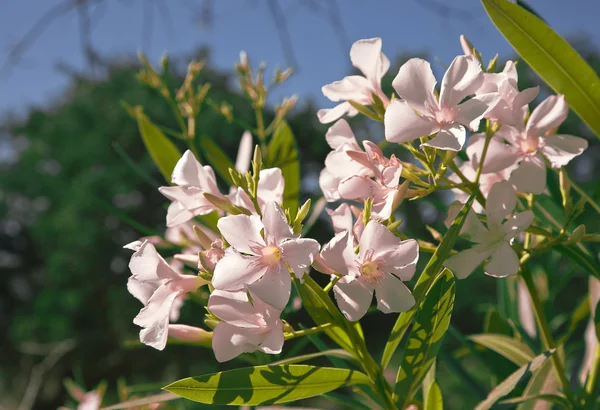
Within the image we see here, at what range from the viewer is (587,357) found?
0.66m

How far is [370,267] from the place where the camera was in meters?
0.34

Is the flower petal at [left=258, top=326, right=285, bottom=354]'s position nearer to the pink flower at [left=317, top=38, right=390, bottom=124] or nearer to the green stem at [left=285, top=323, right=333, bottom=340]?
the green stem at [left=285, top=323, right=333, bottom=340]

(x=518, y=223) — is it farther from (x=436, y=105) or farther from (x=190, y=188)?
(x=190, y=188)

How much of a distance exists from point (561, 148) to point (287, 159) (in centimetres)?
32

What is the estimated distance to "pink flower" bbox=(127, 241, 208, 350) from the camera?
349mm

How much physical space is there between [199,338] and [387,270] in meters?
0.14

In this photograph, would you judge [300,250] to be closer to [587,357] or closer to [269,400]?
[269,400]

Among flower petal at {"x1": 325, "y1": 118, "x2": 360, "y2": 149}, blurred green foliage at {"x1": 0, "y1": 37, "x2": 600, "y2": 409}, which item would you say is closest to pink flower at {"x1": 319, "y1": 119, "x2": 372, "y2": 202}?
flower petal at {"x1": 325, "y1": 118, "x2": 360, "y2": 149}

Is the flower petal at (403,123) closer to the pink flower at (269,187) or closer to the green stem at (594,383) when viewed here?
the pink flower at (269,187)

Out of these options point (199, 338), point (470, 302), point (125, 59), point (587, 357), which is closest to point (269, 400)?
point (199, 338)

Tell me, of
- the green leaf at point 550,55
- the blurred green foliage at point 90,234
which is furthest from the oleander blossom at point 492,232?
the blurred green foliage at point 90,234

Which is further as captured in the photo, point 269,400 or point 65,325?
point 65,325

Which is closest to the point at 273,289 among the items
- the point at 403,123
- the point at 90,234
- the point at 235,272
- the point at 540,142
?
the point at 235,272

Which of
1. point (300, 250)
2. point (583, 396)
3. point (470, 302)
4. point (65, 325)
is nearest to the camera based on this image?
point (300, 250)
